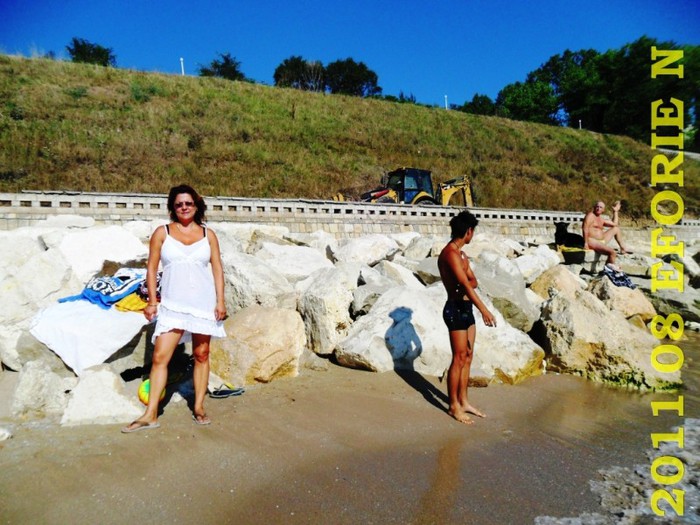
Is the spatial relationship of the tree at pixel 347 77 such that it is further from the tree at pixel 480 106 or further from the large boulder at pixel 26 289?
the large boulder at pixel 26 289

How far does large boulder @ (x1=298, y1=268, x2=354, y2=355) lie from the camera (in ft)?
14.4

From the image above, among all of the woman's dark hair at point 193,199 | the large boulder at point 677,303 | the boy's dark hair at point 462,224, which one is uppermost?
the woman's dark hair at point 193,199

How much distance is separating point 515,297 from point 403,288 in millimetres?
1595

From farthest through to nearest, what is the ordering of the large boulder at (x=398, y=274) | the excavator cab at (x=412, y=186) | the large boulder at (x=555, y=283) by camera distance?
1. the excavator cab at (x=412, y=186)
2. the large boulder at (x=555, y=283)
3. the large boulder at (x=398, y=274)

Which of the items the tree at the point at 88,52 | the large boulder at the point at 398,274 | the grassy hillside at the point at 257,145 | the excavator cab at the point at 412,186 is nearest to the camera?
the large boulder at the point at 398,274

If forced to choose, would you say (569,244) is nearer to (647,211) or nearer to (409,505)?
(409,505)

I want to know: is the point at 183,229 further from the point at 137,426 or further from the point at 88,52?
the point at 88,52

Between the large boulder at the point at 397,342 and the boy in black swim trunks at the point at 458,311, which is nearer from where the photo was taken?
the boy in black swim trunks at the point at 458,311

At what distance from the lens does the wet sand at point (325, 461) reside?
213cm

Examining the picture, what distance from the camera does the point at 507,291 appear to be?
5.27 m

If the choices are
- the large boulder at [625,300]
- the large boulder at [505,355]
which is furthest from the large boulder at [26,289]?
the large boulder at [625,300]

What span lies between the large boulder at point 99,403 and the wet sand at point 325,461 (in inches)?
3.0

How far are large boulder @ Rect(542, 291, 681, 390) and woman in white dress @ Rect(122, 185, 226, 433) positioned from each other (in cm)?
380

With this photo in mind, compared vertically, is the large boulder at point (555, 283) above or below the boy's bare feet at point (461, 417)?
above
